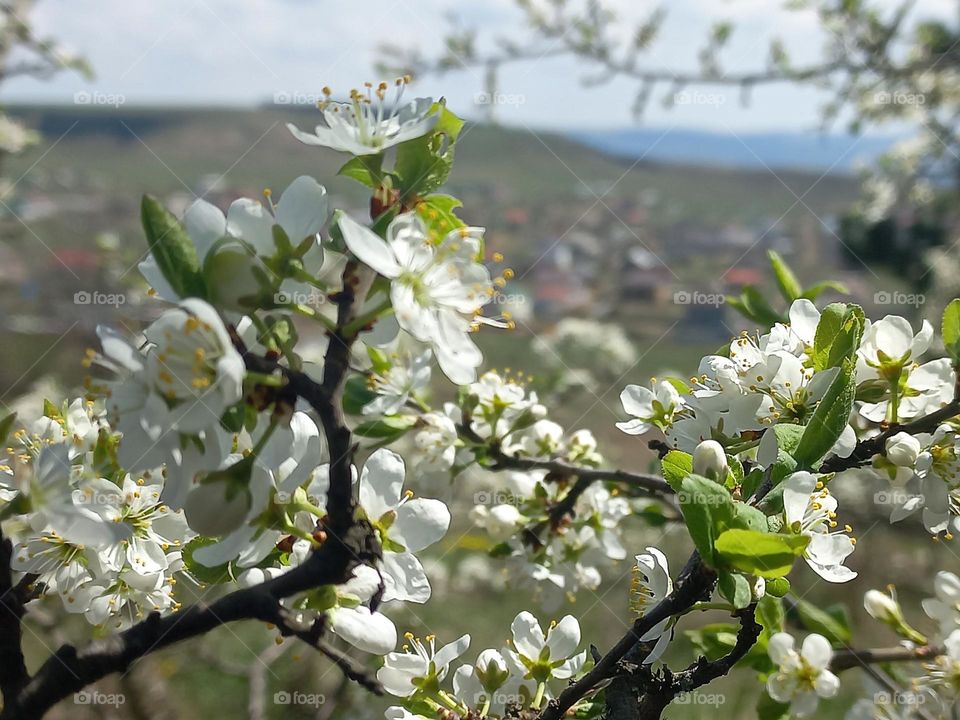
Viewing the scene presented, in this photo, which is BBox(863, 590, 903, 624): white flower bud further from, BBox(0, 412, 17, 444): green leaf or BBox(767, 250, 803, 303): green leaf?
BBox(0, 412, 17, 444): green leaf

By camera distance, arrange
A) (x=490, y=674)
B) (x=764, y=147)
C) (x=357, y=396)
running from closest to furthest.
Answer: (x=490, y=674), (x=357, y=396), (x=764, y=147)

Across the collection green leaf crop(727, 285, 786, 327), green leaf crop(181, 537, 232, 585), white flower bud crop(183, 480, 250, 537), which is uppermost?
white flower bud crop(183, 480, 250, 537)

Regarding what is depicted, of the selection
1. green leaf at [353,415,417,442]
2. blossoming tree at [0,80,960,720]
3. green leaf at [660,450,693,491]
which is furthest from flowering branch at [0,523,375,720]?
green leaf at [353,415,417,442]

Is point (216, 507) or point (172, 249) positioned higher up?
point (172, 249)

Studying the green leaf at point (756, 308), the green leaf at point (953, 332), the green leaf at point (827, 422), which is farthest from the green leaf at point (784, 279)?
the green leaf at point (827, 422)

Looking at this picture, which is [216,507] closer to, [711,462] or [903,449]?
[711,462]

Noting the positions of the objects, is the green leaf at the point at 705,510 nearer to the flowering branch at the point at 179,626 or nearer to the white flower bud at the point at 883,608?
the flowering branch at the point at 179,626

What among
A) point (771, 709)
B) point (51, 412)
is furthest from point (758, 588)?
point (51, 412)
